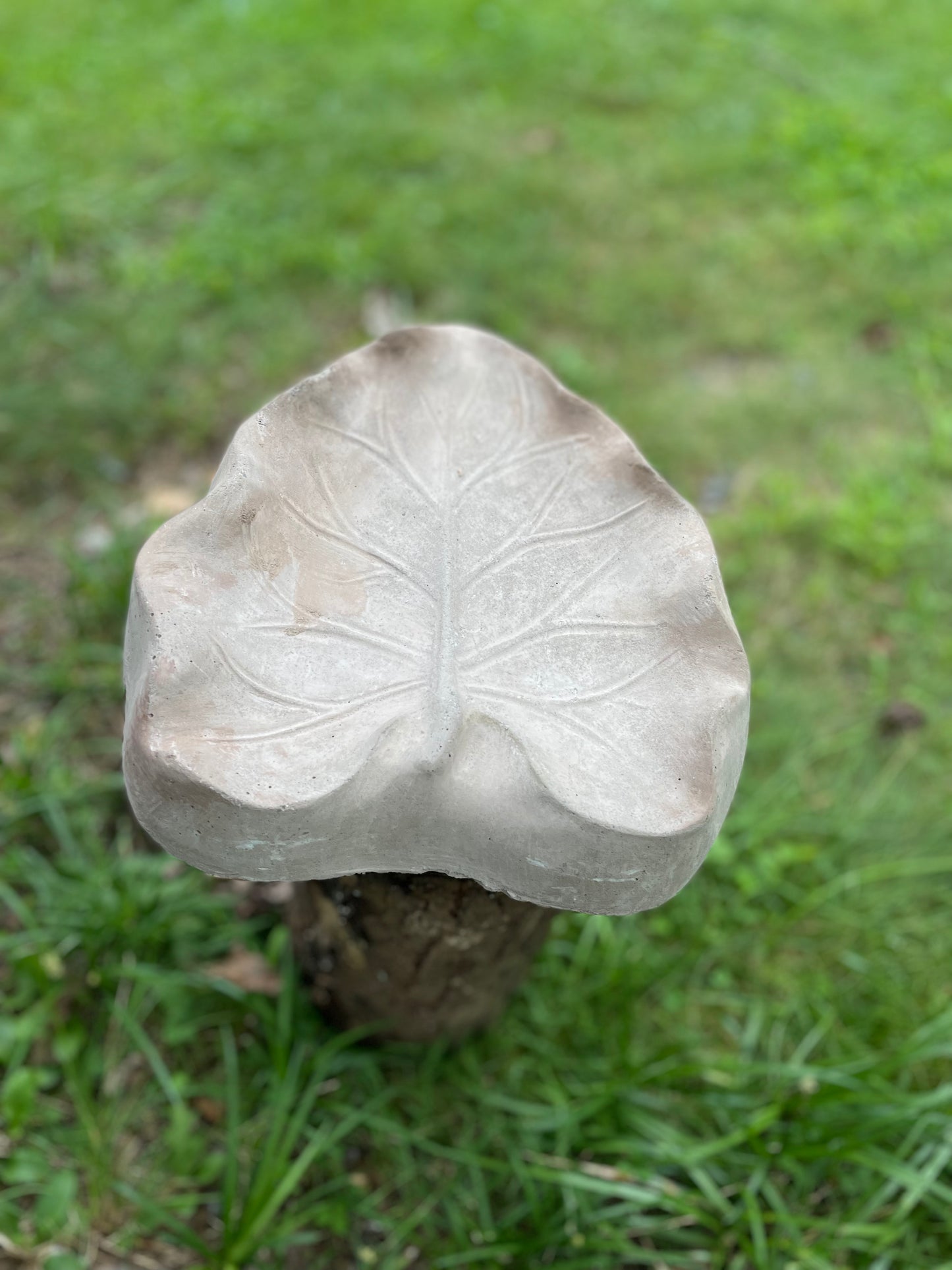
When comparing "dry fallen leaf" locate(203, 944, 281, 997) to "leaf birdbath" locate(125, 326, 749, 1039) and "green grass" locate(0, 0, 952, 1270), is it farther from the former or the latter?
"leaf birdbath" locate(125, 326, 749, 1039)

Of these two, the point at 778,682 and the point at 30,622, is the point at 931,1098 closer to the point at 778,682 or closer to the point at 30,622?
the point at 778,682

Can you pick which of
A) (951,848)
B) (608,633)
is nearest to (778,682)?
(951,848)

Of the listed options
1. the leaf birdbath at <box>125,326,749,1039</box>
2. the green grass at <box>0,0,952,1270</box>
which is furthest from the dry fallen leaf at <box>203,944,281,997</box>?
the leaf birdbath at <box>125,326,749,1039</box>

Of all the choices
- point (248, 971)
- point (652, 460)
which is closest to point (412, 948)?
point (248, 971)

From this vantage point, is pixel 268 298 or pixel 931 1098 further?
pixel 268 298

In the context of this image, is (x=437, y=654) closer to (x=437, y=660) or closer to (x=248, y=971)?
(x=437, y=660)
